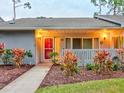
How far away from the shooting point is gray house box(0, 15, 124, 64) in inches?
1095

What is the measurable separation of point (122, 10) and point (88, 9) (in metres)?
6.94

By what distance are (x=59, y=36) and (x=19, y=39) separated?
3.72 meters

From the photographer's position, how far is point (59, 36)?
30609 millimetres

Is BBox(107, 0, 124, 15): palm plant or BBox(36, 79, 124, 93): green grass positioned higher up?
BBox(107, 0, 124, 15): palm plant

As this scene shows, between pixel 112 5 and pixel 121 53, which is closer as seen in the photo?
pixel 121 53

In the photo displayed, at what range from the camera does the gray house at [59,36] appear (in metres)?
27.8

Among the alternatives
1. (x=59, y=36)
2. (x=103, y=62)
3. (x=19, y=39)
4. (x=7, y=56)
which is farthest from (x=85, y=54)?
(x=103, y=62)

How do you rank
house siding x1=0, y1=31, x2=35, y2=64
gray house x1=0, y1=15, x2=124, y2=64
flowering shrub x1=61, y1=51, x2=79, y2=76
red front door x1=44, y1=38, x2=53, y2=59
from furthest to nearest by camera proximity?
red front door x1=44, y1=38, x2=53, y2=59 → house siding x1=0, y1=31, x2=35, y2=64 → gray house x1=0, y1=15, x2=124, y2=64 → flowering shrub x1=61, y1=51, x2=79, y2=76

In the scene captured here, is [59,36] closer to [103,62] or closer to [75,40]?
[75,40]

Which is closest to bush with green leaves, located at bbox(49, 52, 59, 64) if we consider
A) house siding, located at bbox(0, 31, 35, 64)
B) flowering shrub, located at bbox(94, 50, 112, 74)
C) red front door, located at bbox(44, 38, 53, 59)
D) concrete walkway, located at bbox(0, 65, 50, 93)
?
house siding, located at bbox(0, 31, 35, 64)

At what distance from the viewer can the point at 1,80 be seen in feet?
A: 58.5

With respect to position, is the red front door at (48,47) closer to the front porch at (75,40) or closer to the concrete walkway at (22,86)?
the front porch at (75,40)

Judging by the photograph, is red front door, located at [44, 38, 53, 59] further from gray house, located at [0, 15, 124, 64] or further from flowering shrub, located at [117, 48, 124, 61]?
flowering shrub, located at [117, 48, 124, 61]

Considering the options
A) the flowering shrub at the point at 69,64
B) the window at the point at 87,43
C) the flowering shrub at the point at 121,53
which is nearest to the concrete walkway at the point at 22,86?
the flowering shrub at the point at 69,64
